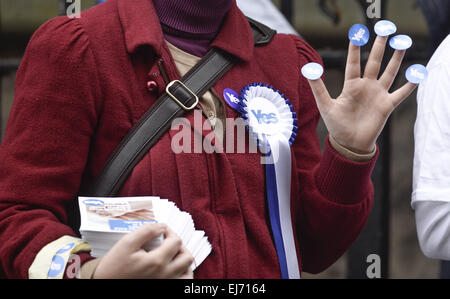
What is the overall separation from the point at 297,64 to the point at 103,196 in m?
0.70

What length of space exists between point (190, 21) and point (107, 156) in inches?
16.7

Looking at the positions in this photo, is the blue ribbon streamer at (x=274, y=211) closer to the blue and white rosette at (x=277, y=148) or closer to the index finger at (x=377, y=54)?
the blue and white rosette at (x=277, y=148)

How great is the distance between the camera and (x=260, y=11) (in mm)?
3023

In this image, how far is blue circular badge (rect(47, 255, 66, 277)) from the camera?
154 centimetres

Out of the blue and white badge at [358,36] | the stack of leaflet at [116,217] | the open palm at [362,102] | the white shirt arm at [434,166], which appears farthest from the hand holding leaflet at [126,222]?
the white shirt arm at [434,166]

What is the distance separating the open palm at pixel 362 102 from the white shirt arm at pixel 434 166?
0.33m

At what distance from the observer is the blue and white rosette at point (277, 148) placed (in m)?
1.82

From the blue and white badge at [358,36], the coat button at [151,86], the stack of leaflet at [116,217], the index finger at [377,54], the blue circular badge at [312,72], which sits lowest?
the stack of leaflet at [116,217]

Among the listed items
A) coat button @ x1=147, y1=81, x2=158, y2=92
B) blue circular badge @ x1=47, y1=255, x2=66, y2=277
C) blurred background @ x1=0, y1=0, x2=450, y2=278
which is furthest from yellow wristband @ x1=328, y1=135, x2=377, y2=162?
blurred background @ x1=0, y1=0, x2=450, y2=278

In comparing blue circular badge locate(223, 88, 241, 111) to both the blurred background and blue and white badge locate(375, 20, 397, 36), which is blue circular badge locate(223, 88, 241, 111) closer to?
blue and white badge locate(375, 20, 397, 36)

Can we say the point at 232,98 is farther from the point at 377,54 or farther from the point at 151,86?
the point at 377,54

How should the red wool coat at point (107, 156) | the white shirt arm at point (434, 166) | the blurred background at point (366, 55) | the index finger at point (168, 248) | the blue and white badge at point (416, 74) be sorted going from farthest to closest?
1. the blurred background at point (366, 55)
2. the white shirt arm at point (434, 166)
3. the blue and white badge at point (416, 74)
4. the red wool coat at point (107, 156)
5. the index finger at point (168, 248)

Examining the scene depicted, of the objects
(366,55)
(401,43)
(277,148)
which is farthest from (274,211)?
(366,55)
